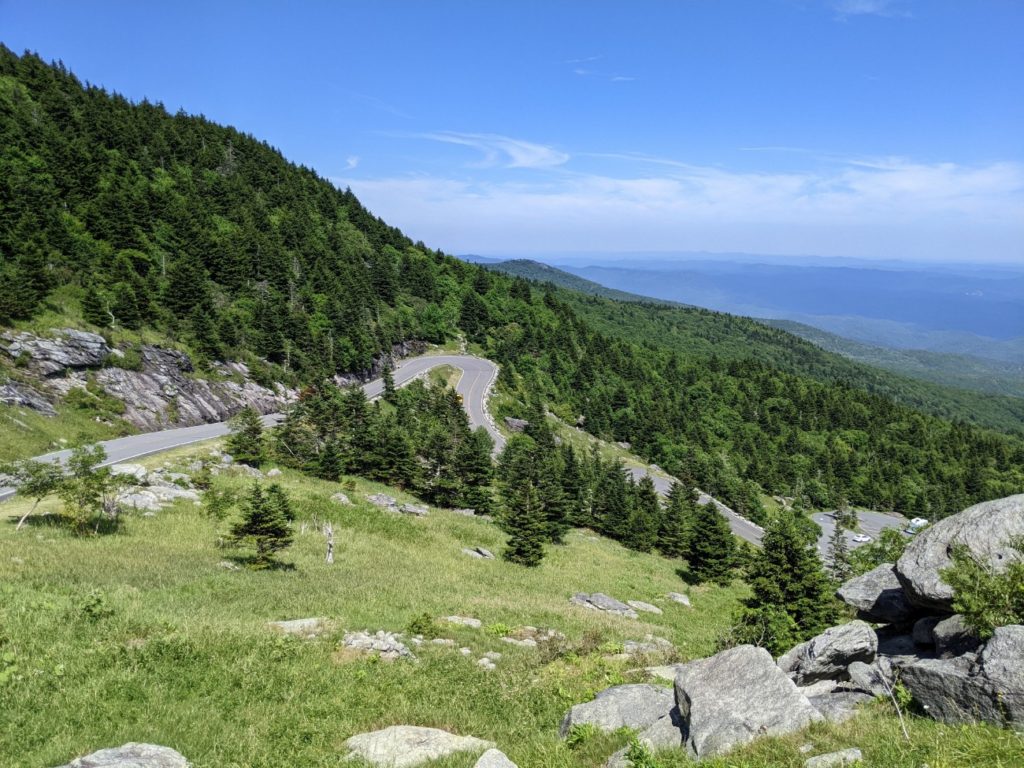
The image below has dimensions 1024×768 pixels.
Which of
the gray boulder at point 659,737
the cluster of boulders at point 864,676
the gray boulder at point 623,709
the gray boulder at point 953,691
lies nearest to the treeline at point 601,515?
the gray boulder at point 623,709

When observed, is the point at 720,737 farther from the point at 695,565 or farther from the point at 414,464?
the point at 414,464

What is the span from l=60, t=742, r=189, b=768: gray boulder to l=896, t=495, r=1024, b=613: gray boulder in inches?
576

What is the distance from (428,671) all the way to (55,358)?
51.1 m

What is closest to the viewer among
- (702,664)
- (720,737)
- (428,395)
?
(720,737)

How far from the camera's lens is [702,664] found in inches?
434

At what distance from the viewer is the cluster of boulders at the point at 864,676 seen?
8844 mm

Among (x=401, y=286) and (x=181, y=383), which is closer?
(x=181, y=383)

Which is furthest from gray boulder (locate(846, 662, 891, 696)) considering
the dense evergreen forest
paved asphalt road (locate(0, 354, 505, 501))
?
the dense evergreen forest

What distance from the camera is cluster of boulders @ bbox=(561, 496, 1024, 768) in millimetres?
8844

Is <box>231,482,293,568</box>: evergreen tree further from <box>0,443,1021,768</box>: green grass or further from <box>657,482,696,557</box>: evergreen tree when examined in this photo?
<box>657,482,696,557</box>: evergreen tree

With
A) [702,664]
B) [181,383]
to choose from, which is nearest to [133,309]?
[181,383]

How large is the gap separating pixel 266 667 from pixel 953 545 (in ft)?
50.6

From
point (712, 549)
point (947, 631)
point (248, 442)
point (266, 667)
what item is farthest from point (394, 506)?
point (947, 631)

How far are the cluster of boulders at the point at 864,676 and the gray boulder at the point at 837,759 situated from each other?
0.02 meters
